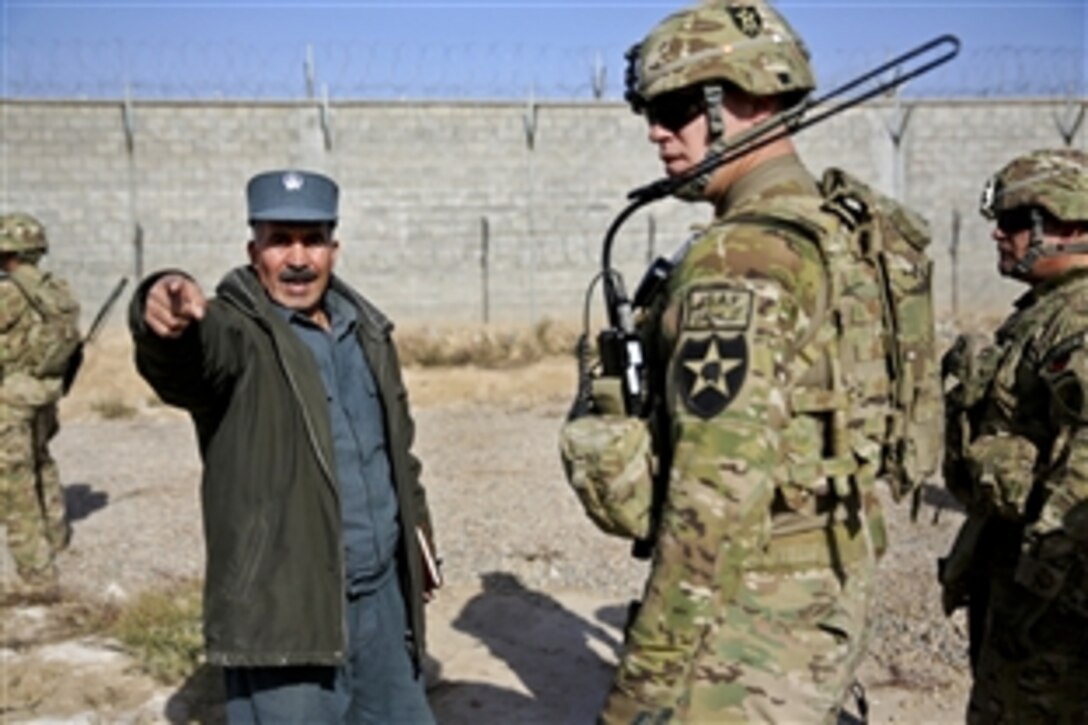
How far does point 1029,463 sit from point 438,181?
45.5ft

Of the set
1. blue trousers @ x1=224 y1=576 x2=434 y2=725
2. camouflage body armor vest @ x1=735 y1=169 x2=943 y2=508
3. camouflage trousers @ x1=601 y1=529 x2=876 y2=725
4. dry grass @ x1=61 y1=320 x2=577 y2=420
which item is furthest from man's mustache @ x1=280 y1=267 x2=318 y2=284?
Answer: dry grass @ x1=61 y1=320 x2=577 y2=420

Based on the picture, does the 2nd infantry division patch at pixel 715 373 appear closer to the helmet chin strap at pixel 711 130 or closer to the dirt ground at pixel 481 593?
the helmet chin strap at pixel 711 130

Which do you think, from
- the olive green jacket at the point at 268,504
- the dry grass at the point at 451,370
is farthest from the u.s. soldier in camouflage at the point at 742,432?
the dry grass at the point at 451,370

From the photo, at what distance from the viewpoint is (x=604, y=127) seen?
16.7 m

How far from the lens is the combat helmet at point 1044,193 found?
3.26 metres

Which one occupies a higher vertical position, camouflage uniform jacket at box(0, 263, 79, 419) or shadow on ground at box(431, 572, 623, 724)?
camouflage uniform jacket at box(0, 263, 79, 419)

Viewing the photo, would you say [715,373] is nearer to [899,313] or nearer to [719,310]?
[719,310]

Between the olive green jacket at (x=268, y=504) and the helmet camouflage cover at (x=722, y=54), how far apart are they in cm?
99

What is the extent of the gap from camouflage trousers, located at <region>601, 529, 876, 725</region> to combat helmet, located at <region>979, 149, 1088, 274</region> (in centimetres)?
142

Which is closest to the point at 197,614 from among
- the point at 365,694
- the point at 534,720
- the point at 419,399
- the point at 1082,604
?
the point at 534,720

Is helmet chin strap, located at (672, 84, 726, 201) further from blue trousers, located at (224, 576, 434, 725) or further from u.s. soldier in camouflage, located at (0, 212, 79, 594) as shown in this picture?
u.s. soldier in camouflage, located at (0, 212, 79, 594)

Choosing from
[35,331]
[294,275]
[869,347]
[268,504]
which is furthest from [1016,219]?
[35,331]

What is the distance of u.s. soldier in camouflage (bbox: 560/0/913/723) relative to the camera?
6.59 ft

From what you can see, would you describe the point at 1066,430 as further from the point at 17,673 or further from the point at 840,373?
the point at 17,673
